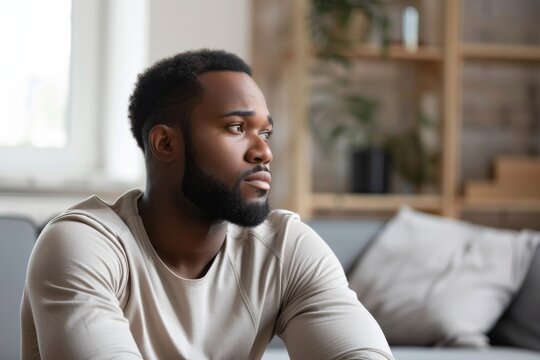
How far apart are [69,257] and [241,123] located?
1.12 feet

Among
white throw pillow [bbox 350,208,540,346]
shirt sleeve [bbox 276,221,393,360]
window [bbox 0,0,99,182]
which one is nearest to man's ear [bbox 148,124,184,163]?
shirt sleeve [bbox 276,221,393,360]

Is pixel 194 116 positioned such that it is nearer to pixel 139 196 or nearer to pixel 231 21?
pixel 139 196

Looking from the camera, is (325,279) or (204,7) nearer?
(325,279)

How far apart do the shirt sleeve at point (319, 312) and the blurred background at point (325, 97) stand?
163 cm

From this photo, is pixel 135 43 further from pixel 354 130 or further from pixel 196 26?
pixel 354 130

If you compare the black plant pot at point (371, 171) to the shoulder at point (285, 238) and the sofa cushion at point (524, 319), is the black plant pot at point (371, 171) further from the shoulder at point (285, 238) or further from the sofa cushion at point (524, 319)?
the shoulder at point (285, 238)

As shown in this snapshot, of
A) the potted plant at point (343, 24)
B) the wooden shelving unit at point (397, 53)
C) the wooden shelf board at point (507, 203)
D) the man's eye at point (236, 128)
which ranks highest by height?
the potted plant at point (343, 24)

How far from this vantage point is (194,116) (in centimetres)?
153

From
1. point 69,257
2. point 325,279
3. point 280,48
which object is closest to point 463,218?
point 280,48

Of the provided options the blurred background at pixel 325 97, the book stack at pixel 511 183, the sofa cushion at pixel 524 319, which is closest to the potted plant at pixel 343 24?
the blurred background at pixel 325 97

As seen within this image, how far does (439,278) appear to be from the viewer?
2.61 m

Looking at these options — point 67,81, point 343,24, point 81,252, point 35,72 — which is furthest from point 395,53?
point 81,252

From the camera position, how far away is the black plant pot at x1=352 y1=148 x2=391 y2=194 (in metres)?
3.97

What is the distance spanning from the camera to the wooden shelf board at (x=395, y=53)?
3.90 m
